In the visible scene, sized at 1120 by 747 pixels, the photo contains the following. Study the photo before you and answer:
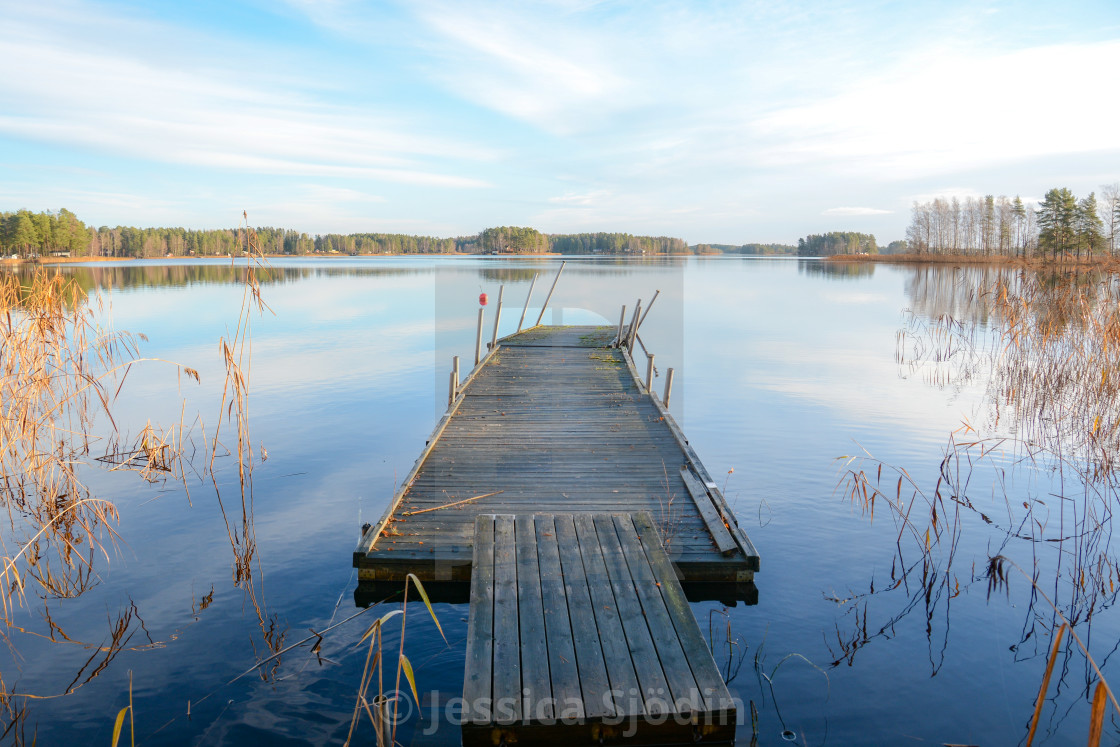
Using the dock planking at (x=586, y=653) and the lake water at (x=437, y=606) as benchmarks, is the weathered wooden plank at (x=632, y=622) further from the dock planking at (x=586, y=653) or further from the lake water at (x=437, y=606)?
the lake water at (x=437, y=606)

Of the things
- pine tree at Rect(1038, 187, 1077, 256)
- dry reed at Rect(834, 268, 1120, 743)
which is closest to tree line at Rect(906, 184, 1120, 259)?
pine tree at Rect(1038, 187, 1077, 256)

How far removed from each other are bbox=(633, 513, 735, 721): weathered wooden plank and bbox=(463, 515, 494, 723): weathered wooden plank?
1047 millimetres

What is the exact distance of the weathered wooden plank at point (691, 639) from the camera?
10.4ft

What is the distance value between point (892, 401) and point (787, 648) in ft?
34.0

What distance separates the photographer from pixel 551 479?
7.14m

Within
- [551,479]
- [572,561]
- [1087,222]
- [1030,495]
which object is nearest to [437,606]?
[572,561]

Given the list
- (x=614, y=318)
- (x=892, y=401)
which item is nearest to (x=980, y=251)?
(x=614, y=318)

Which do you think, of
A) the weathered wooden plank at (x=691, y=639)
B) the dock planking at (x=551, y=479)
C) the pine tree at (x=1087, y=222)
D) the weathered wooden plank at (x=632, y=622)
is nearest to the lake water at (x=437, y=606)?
the dock planking at (x=551, y=479)

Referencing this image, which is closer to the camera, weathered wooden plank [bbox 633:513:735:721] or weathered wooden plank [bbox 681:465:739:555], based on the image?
weathered wooden plank [bbox 633:513:735:721]

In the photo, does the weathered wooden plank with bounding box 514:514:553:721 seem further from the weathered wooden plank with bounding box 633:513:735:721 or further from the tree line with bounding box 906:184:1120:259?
the tree line with bounding box 906:184:1120:259

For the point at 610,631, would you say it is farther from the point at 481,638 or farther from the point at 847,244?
the point at 847,244

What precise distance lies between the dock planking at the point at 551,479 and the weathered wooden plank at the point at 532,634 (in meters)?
0.33

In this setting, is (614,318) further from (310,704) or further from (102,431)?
(310,704)

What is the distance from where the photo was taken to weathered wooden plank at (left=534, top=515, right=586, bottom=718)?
315 cm
